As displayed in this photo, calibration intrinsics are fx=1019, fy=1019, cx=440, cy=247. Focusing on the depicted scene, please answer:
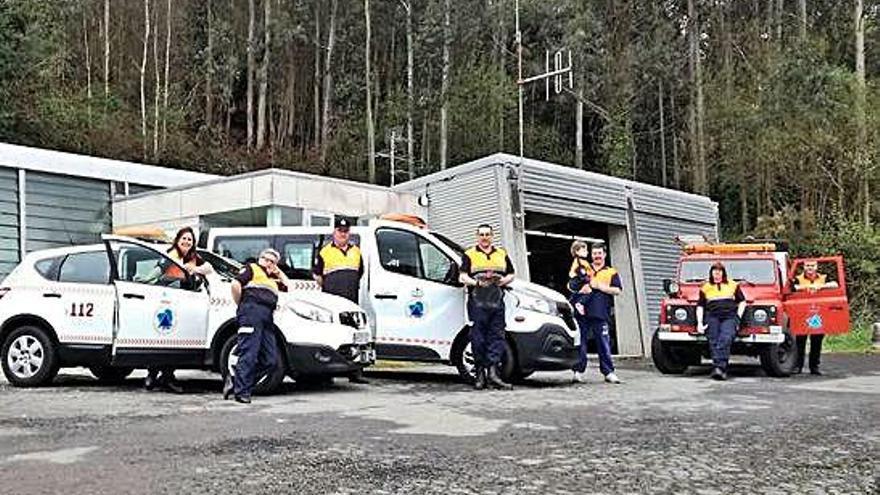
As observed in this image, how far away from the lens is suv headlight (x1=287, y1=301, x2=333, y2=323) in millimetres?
10414

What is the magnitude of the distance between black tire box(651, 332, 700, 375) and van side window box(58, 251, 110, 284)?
785cm

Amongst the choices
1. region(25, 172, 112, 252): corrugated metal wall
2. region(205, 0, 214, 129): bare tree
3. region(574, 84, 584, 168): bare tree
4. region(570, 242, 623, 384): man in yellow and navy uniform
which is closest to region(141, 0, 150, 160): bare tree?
region(205, 0, 214, 129): bare tree

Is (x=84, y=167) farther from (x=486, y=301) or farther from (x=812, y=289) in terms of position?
(x=812, y=289)

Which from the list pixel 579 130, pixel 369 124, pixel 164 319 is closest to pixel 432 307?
pixel 164 319

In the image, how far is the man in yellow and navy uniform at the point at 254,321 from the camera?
9773 millimetres

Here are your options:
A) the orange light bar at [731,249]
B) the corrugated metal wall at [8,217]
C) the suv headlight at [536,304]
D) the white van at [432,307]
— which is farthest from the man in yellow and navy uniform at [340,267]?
the corrugated metal wall at [8,217]

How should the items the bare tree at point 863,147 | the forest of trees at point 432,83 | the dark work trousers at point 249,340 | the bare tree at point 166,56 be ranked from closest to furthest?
the dark work trousers at point 249,340 < the bare tree at point 863,147 < the forest of trees at point 432,83 < the bare tree at point 166,56

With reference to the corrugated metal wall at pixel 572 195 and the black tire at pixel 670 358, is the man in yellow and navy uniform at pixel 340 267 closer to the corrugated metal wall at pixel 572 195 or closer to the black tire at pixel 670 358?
→ the black tire at pixel 670 358

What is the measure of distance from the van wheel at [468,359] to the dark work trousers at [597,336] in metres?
1.01

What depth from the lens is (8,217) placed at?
18.9 metres

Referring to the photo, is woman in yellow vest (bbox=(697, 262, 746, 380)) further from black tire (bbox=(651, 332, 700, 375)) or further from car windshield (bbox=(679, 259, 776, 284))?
car windshield (bbox=(679, 259, 776, 284))

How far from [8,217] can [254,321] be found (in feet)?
36.5

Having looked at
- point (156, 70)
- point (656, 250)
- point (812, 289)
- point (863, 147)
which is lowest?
point (812, 289)

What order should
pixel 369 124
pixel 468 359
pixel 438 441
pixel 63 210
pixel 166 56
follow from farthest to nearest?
1. pixel 369 124
2. pixel 166 56
3. pixel 63 210
4. pixel 468 359
5. pixel 438 441
